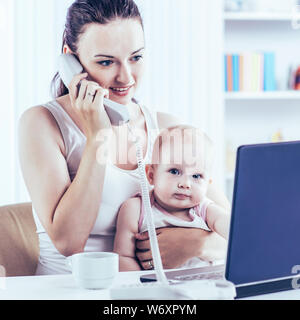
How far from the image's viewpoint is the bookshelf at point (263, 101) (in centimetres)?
309

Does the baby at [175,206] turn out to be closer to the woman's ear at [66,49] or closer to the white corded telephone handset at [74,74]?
the white corded telephone handset at [74,74]

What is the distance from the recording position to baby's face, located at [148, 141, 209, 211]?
144 cm

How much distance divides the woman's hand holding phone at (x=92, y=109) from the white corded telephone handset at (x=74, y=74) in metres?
0.02

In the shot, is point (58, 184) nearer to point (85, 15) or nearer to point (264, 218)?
point (85, 15)

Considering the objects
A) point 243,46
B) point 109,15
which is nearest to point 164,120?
point 109,15

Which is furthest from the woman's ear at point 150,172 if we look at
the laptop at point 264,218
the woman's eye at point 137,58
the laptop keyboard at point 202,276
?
the laptop at point 264,218

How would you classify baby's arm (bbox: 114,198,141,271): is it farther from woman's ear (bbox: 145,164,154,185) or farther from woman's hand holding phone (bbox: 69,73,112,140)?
woman's hand holding phone (bbox: 69,73,112,140)

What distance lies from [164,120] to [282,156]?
811 mm

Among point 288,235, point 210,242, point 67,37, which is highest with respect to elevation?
point 67,37

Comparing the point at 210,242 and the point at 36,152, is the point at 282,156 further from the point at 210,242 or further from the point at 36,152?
the point at 36,152

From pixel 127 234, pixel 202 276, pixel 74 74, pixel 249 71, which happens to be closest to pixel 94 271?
pixel 202 276

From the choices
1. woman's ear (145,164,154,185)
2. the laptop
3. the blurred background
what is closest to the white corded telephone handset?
woman's ear (145,164,154,185)

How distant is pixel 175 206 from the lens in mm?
1444
